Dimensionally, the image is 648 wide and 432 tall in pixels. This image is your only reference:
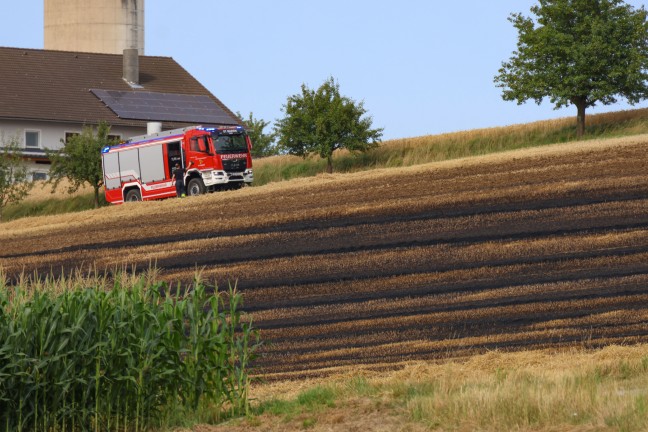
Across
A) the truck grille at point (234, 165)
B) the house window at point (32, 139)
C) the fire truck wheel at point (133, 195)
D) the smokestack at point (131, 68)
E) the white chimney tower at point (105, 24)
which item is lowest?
the fire truck wheel at point (133, 195)

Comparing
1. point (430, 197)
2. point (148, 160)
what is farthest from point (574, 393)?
point (148, 160)

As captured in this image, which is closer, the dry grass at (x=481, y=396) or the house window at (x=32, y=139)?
the dry grass at (x=481, y=396)

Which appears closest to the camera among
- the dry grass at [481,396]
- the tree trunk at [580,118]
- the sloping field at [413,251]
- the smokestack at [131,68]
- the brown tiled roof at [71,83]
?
the dry grass at [481,396]

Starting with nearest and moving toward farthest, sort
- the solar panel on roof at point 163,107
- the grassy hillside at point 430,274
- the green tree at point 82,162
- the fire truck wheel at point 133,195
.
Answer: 1. the grassy hillside at point 430,274
2. the fire truck wheel at point 133,195
3. the green tree at point 82,162
4. the solar panel on roof at point 163,107

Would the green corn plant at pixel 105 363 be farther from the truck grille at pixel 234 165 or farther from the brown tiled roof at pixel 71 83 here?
the brown tiled roof at pixel 71 83

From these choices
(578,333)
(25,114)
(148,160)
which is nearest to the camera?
(578,333)

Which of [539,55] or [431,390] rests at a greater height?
[539,55]

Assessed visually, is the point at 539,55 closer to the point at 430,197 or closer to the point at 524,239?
the point at 430,197

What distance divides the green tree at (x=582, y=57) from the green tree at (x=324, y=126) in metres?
6.41

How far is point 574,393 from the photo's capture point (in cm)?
1442

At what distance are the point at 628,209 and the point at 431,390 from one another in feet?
47.9

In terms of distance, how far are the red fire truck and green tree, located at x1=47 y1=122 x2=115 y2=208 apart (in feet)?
20.6

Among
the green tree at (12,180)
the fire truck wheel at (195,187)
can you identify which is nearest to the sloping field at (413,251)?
the fire truck wheel at (195,187)

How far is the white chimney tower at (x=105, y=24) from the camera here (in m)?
92.8
